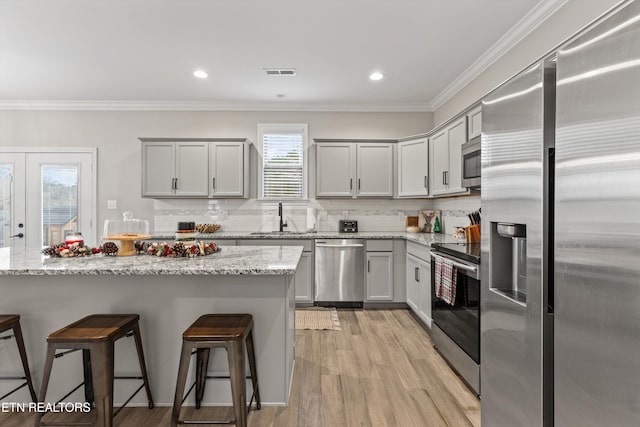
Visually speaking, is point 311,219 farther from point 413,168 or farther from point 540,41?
point 540,41

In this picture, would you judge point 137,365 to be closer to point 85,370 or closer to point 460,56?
point 85,370

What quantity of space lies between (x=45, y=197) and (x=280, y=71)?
389 cm

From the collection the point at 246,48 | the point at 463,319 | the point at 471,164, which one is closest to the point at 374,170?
the point at 471,164

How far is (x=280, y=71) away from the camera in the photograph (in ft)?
12.9

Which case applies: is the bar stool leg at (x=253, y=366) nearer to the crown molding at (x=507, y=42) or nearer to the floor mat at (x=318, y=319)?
the floor mat at (x=318, y=319)

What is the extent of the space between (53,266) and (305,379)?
178 cm

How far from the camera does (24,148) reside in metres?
5.02

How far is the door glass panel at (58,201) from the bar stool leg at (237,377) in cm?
455

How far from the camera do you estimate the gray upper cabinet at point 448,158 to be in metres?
3.50

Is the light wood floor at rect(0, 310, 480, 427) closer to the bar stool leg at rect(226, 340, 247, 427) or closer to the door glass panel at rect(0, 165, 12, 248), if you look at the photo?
the bar stool leg at rect(226, 340, 247, 427)

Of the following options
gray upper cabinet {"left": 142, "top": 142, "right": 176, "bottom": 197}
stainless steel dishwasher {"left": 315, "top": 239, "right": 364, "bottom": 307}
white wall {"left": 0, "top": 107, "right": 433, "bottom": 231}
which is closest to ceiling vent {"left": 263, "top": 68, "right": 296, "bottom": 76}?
white wall {"left": 0, "top": 107, "right": 433, "bottom": 231}

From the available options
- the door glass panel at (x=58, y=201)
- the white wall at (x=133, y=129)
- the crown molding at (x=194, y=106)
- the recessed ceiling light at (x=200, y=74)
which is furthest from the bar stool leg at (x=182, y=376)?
the door glass panel at (x=58, y=201)

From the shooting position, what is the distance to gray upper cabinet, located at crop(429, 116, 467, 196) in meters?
3.50

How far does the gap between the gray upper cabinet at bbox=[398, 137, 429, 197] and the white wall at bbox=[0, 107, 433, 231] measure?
0.57 metres
